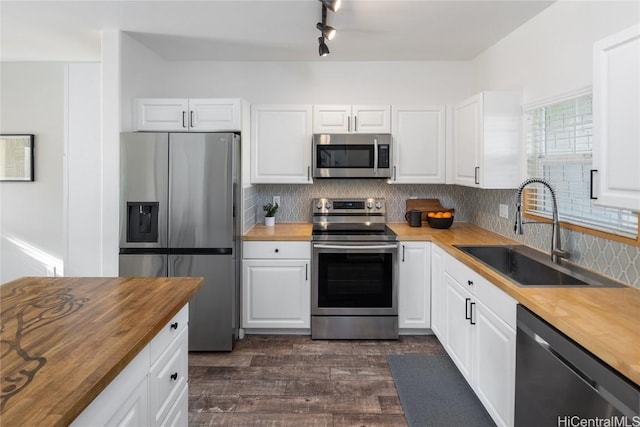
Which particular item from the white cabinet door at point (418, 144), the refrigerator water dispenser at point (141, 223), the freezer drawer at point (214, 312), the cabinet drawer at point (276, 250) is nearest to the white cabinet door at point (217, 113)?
the refrigerator water dispenser at point (141, 223)

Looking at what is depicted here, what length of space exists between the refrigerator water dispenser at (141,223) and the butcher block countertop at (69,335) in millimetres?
1216

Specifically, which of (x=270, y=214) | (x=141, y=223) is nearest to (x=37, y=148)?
(x=141, y=223)

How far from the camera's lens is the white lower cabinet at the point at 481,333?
198cm

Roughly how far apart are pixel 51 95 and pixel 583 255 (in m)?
4.83

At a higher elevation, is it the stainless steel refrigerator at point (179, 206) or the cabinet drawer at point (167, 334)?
the stainless steel refrigerator at point (179, 206)

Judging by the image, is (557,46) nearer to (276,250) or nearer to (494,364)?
(494,364)

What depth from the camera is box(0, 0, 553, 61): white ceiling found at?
276 centimetres

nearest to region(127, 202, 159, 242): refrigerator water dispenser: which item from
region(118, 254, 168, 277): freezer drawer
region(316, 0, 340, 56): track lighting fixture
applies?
region(118, 254, 168, 277): freezer drawer

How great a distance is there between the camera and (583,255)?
2.37 metres

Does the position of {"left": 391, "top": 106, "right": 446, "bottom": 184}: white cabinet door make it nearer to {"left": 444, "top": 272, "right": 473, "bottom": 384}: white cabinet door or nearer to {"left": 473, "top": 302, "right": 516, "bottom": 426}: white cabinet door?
{"left": 444, "top": 272, "right": 473, "bottom": 384}: white cabinet door

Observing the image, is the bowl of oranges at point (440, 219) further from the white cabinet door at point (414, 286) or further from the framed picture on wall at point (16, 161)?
the framed picture on wall at point (16, 161)

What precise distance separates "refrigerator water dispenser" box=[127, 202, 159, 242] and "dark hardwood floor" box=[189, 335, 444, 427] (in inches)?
39.8

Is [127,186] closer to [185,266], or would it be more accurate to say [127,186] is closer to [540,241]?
[185,266]

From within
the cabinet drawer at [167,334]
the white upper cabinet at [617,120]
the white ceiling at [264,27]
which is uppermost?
the white ceiling at [264,27]
